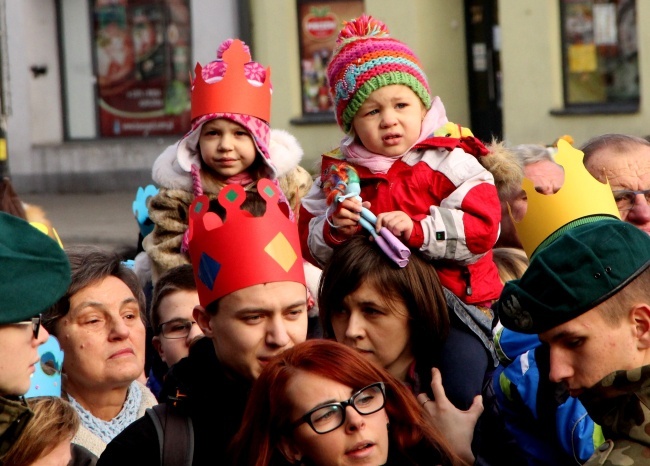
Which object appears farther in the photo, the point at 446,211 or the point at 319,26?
the point at 319,26

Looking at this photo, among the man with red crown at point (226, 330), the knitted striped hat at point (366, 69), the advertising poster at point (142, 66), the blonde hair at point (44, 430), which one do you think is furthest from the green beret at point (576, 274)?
the advertising poster at point (142, 66)

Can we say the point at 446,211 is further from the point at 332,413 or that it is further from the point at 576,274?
the point at 576,274

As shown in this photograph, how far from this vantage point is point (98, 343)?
468 cm

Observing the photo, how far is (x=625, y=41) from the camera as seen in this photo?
57.4 ft

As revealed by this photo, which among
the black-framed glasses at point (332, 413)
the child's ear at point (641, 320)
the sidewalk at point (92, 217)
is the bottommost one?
the sidewalk at point (92, 217)

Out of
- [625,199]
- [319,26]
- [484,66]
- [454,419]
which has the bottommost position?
[454,419]

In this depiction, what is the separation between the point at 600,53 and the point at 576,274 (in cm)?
1520

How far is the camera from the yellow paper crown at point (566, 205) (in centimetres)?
423

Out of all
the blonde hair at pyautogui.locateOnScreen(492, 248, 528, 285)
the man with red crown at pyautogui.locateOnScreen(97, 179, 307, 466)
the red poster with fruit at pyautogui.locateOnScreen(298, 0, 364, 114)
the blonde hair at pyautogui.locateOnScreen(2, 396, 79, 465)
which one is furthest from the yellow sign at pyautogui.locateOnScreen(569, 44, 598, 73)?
the blonde hair at pyautogui.locateOnScreen(2, 396, 79, 465)

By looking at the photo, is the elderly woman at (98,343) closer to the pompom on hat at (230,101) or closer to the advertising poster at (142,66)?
the pompom on hat at (230,101)

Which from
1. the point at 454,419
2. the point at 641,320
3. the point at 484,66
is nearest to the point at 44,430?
the point at 454,419

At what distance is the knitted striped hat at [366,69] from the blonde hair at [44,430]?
1.57 meters

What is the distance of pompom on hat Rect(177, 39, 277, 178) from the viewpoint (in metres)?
5.84

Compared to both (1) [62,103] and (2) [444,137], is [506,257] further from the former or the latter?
(1) [62,103]
